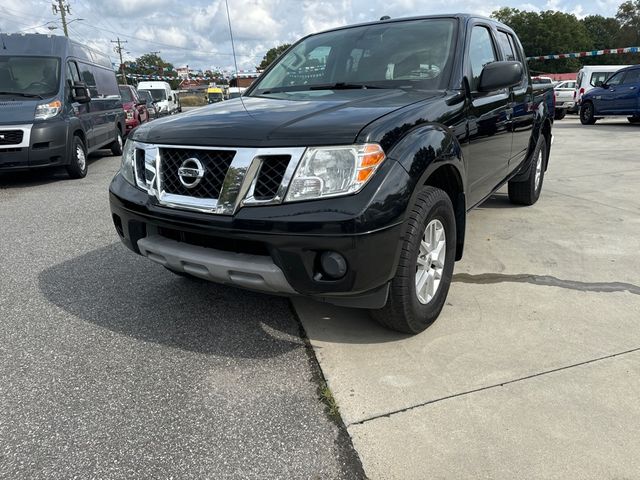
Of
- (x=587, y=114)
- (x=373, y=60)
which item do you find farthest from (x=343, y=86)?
(x=587, y=114)

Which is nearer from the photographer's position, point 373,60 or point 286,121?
point 286,121

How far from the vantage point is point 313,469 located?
1896 millimetres

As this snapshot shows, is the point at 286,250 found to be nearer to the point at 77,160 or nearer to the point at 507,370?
the point at 507,370

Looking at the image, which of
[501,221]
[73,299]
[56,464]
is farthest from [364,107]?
[501,221]

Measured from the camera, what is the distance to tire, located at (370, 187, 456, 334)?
2.43 metres

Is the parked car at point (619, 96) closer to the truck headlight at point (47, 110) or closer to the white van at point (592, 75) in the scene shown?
the white van at point (592, 75)

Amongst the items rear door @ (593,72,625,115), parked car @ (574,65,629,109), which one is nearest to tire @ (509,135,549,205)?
rear door @ (593,72,625,115)

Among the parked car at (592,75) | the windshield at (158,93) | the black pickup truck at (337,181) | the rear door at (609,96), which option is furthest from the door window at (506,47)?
the windshield at (158,93)

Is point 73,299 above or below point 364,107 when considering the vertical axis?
below

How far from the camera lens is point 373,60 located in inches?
136

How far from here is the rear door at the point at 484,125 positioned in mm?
3314

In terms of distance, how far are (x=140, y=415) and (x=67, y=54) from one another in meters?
8.28

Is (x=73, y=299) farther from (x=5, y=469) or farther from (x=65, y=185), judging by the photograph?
(x=65, y=185)

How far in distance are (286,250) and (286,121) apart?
0.65 m
